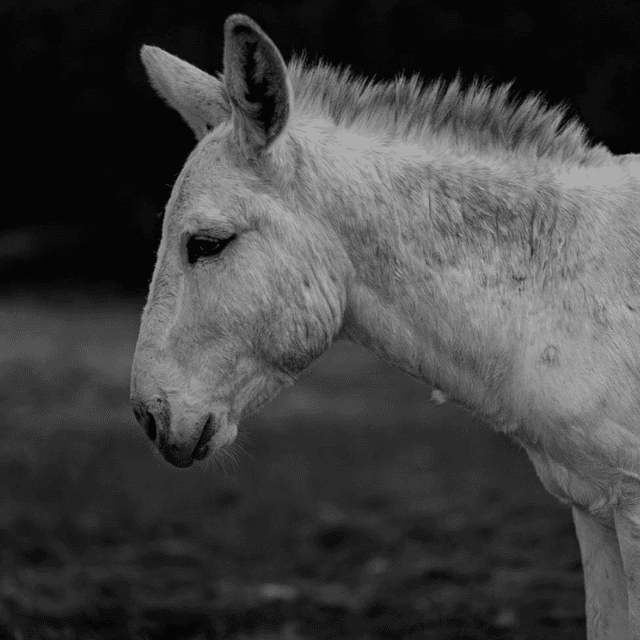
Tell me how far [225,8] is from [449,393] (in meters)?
7.26

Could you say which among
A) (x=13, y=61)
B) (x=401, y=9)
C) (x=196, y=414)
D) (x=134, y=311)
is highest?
(x=196, y=414)

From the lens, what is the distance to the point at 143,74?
34.1ft

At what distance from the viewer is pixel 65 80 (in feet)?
36.0

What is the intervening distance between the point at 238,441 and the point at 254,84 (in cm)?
120

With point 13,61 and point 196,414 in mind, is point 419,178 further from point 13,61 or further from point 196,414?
point 13,61

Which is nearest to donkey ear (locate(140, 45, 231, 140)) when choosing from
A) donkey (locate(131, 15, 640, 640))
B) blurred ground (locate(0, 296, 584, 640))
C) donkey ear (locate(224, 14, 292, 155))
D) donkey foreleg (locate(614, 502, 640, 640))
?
donkey (locate(131, 15, 640, 640))

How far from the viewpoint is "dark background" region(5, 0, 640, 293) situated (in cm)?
871

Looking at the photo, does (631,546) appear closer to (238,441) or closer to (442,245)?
(442,245)

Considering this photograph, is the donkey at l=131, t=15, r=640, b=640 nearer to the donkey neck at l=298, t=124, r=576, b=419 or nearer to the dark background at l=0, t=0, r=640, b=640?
the donkey neck at l=298, t=124, r=576, b=419

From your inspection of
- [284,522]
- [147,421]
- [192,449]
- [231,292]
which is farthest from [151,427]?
[284,522]

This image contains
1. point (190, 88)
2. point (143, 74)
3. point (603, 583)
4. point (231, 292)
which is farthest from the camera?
point (143, 74)

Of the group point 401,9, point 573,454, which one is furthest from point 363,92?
point 401,9

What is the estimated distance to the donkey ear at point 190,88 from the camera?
12.0 feet

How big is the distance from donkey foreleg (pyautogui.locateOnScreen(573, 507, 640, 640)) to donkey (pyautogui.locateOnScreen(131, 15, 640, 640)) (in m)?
0.11
